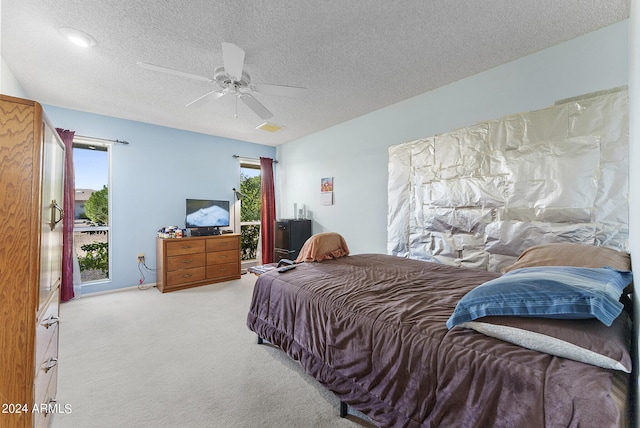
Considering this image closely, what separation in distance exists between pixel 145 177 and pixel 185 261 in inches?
60.9

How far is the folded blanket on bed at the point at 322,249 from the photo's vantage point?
2.79 meters

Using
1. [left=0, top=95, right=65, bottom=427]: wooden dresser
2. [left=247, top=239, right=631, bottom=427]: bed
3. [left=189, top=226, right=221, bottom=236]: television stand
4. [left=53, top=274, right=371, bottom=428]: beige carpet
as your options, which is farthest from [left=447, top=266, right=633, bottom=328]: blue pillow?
[left=189, top=226, right=221, bottom=236]: television stand

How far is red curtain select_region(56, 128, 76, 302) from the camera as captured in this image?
352 centimetres

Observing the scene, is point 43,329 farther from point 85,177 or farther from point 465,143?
point 85,177

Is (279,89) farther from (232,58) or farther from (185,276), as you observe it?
(185,276)

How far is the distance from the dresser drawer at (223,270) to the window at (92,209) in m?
1.49

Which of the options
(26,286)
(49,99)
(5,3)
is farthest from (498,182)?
(49,99)

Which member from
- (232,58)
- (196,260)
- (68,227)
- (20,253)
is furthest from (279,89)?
(68,227)

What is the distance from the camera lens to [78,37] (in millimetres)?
2125

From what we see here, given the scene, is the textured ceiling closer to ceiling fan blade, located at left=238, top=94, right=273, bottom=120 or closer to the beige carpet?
ceiling fan blade, located at left=238, top=94, right=273, bottom=120

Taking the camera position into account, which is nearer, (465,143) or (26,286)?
(26,286)

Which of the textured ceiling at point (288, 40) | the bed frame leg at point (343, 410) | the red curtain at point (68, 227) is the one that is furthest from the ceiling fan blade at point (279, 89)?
the red curtain at point (68, 227)

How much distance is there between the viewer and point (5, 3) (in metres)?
1.78

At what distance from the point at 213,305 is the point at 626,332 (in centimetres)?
362
